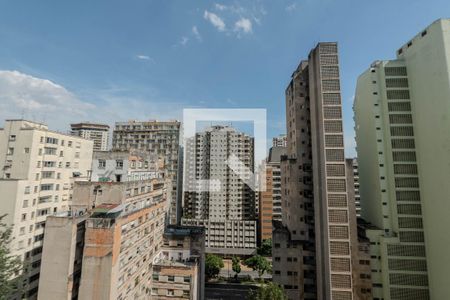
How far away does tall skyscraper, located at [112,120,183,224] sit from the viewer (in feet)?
149

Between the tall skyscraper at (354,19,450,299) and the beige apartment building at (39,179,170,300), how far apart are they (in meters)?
23.9

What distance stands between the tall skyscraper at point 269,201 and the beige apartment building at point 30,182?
35.4 metres

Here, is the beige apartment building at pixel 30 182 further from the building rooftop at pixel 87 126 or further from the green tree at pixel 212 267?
the building rooftop at pixel 87 126

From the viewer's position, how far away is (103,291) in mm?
16062

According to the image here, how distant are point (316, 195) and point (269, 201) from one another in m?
23.3

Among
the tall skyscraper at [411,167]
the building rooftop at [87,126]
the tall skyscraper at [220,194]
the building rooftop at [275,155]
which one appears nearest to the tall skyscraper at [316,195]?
the tall skyscraper at [411,167]

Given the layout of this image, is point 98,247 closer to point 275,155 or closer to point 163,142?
point 163,142

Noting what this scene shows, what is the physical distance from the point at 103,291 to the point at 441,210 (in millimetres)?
28735

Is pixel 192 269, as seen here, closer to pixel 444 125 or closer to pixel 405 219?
pixel 405 219

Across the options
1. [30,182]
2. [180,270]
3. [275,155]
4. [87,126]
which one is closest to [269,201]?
[275,155]

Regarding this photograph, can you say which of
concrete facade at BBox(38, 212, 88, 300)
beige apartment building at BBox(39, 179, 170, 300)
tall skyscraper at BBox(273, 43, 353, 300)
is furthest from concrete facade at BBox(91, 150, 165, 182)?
tall skyscraper at BBox(273, 43, 353, 300)

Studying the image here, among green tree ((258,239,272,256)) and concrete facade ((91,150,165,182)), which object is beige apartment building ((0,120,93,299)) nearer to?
concrete facade ((91,150,165,182))

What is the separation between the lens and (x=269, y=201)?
159 feet

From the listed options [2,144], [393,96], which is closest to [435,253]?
[393,96]
